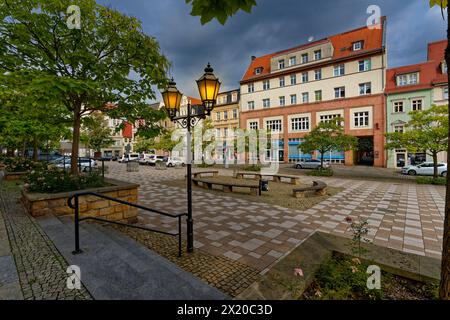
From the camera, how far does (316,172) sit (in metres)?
19.4

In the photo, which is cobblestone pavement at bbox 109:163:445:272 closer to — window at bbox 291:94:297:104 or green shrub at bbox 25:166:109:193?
green shrub at bbox 25:166:109:193

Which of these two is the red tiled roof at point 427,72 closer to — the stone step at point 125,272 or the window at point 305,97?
→ the window at point 305,97

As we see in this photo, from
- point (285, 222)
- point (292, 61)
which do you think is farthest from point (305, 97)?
point (285, 222)

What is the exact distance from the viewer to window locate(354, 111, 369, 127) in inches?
1061

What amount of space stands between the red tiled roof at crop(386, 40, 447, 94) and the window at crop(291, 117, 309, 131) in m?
10.1

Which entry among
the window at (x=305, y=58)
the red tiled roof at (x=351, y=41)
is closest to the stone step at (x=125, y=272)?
the red tiled roof at (x=351, y=41)

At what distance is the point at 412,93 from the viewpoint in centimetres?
2427

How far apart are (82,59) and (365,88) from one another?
31.7m

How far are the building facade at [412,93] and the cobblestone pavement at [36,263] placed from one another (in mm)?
30655

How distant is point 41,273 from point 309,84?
114 feet

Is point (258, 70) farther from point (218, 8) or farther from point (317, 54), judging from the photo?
point (218, 8)

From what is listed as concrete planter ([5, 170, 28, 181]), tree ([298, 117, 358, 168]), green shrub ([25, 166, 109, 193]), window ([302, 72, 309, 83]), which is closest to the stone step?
green shrub ([25, 166, 109, 193])
